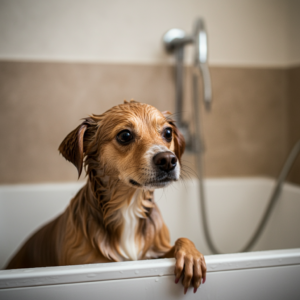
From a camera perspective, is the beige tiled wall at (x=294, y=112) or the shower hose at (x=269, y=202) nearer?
the shower hose at (x=269, y=202)

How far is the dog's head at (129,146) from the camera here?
68 cm

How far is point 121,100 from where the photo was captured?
1656 millimetres

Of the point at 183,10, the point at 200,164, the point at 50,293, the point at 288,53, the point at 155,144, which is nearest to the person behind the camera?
the point at 50,293

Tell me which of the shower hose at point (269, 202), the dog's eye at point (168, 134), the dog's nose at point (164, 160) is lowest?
the shower hose at point (269, 202)

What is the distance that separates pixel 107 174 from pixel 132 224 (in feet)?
0.50

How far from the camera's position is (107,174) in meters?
0.76

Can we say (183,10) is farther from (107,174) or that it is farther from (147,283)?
(147,283)

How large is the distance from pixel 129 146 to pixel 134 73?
3.31ft

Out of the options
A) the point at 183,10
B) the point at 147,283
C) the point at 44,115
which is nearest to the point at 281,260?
the point at 147,283

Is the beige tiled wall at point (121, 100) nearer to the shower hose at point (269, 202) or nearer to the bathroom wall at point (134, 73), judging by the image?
the bathroom wall at point (134, 73)

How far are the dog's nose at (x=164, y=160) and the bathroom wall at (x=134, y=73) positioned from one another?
105 centimetres

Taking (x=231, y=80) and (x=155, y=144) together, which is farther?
(x=231, y=80)

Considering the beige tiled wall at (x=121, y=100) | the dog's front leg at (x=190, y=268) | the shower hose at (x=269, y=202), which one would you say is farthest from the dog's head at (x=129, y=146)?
the beige tiled wall at (x=121, y=100)

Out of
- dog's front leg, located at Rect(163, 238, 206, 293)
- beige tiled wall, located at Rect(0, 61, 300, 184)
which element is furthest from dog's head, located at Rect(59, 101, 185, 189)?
beige tiled wall, located at Rect(0, 61, 300, 184)
